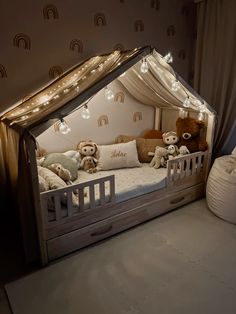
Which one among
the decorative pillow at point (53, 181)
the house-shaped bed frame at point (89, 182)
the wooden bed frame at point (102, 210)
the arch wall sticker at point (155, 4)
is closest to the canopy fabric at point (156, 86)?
the house-shaped bed frame at point (89, 182)

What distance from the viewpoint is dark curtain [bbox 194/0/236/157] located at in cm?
297

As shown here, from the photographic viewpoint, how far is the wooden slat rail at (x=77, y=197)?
1986 mm

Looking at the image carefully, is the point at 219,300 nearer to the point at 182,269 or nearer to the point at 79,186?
the point at 182,269

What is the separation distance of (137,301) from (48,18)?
2.68m

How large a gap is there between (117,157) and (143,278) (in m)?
1.43

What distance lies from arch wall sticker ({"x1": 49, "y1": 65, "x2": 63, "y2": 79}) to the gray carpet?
1818 millimetres

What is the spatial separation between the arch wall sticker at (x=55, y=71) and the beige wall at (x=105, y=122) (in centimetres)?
48

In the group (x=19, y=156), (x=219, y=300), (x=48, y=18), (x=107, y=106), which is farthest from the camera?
(x=107, y=106)

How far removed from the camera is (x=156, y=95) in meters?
3.11

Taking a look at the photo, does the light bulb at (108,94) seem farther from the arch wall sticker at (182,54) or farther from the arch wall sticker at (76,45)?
the arch wall sticker at (182,54)

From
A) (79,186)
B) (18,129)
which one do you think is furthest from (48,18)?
(79,186)

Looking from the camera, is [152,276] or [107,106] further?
[107,106]

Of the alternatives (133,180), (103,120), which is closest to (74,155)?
(103,120)

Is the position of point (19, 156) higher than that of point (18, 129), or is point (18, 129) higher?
point (18, 129)
